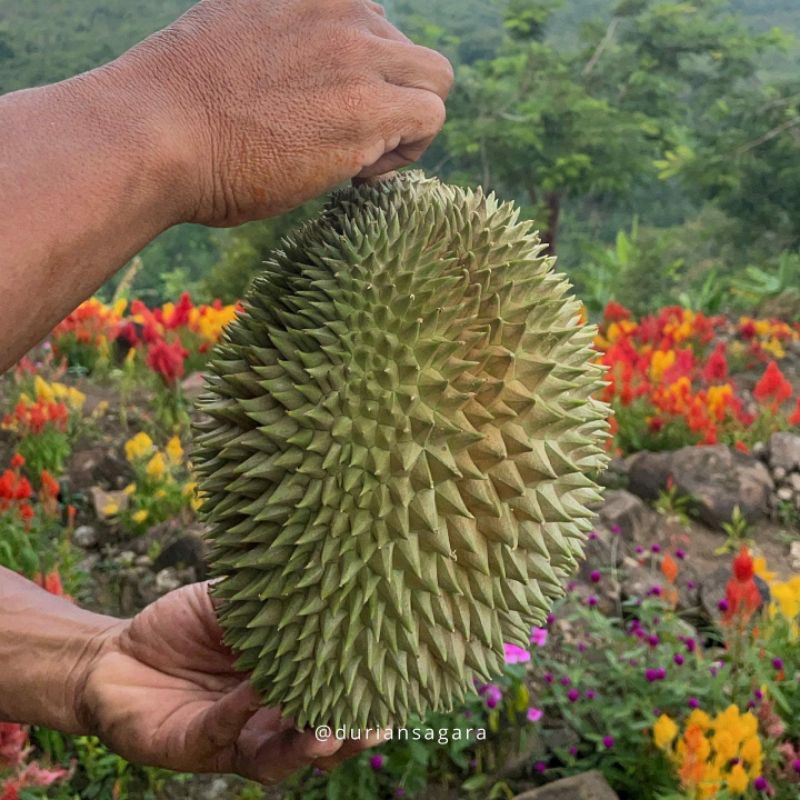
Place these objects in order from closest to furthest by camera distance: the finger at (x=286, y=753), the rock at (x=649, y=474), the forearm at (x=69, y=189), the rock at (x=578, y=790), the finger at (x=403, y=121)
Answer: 1. the forearm at (x=69, y=189)
2. the finger at (x=403, y=121)
3. the finger at (x=286, y=753)
4. the rock at (x=578, y=790)
5. the rock at (x=649, y=474)

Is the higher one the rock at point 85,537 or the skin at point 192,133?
the skin at point 192,133

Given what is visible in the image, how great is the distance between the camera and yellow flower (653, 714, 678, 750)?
151 cm

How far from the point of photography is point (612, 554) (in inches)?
90.0

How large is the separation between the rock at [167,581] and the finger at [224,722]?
100 cm

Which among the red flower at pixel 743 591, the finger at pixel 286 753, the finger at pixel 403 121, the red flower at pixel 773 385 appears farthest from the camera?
the red flower at pixel 773 385

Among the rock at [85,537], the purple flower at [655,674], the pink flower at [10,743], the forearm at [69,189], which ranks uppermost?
the forearm at [69,189]

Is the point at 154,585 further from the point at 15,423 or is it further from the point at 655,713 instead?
the point at 655,713

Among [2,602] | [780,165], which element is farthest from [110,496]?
[780,165]

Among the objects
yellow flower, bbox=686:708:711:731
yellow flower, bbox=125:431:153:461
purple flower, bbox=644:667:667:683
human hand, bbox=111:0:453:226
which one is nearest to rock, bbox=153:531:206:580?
yellow flower, bbox=125:431:153:461

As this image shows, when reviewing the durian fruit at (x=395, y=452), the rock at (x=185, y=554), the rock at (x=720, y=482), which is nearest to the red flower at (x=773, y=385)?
the rock at (x=720, y=482)

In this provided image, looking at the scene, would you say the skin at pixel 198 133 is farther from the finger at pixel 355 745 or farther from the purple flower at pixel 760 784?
the purple flower at pixel 760 784

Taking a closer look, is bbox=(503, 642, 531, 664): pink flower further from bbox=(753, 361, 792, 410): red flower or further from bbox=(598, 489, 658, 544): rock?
bbox=(753, 361, 792, 410): red flower

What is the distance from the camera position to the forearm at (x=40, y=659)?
132 cm

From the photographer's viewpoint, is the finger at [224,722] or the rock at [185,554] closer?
the finger at [224,722]
